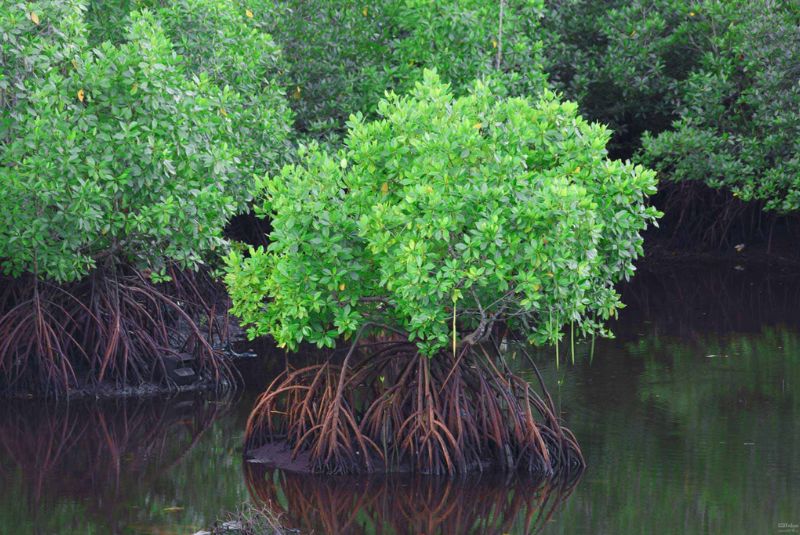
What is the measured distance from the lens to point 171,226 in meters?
13.3

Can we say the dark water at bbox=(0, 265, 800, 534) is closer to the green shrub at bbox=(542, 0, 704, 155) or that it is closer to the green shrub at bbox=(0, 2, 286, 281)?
the green shrub at bbox=(0, 2, 286, 281)

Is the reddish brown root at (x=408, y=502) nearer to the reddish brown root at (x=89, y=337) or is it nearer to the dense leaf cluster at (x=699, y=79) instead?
the reddish brown root at (x=89, y=337)

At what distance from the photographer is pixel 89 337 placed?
45.4ft

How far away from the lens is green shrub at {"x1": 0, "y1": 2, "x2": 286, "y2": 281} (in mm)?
12328

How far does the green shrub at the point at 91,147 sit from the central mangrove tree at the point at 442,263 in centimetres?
199

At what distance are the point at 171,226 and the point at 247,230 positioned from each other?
738cm

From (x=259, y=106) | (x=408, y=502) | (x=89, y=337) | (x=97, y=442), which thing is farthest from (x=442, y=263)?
(x=259, y=106)

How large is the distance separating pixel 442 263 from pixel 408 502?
1738mm

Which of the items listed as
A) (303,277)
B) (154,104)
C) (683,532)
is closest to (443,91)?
(303,277)

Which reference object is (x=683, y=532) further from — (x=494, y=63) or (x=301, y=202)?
(x=494, y=63)

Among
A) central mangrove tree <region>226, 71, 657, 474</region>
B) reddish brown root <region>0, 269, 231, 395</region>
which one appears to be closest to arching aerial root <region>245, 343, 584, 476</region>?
central mangrove tree <region>226, 71, 657, 474</region>

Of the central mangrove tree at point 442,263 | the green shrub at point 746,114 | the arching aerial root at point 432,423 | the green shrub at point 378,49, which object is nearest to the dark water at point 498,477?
the arching aerial root at point 432,423

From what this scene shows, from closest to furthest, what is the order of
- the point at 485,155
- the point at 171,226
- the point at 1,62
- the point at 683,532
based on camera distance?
1. the point at 683,532
2. the point at 485,155
3. the point at 1,62
4. the point at 171,226

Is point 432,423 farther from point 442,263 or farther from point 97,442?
point 97,442
